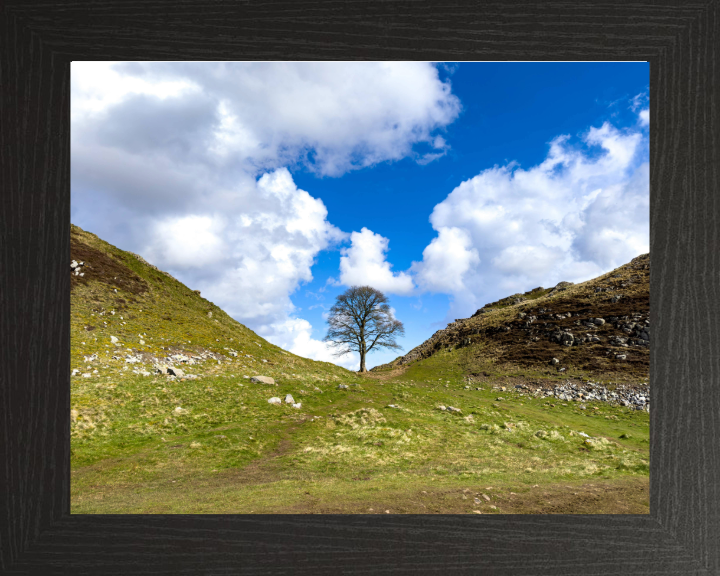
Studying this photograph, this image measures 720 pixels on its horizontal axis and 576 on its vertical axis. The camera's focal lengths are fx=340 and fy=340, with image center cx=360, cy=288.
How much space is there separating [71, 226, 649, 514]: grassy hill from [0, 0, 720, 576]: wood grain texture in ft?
2.16

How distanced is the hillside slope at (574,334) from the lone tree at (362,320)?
26.8 feet

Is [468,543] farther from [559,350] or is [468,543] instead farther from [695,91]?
[559,350]

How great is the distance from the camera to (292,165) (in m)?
2.76

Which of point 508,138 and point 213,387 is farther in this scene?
point 213,387

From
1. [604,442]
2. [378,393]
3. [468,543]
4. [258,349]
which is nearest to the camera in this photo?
[468,543]

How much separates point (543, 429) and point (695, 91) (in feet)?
22.4

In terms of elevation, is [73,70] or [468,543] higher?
[73,70]

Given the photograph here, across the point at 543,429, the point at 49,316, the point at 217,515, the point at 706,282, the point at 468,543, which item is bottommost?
the point at 543,429

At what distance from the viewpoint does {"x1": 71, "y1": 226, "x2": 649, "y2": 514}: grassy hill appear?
3348mm

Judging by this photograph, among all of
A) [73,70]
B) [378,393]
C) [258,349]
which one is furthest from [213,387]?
[73,70]

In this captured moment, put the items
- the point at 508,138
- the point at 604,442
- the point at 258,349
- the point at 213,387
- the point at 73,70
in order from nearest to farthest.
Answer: the point at 73,70, the point at 508,138, the point at 604,442, the point at 213,387, the point at 258,349

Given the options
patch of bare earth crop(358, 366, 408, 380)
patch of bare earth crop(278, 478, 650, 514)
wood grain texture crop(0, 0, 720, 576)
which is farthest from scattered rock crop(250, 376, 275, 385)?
wood grain texture crop(0, 0, 720, 576)

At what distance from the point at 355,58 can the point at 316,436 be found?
5.66 meters

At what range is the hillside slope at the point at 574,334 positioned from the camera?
43.5 ft
